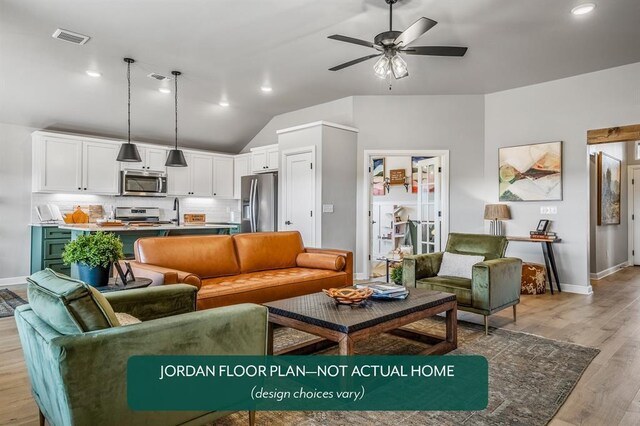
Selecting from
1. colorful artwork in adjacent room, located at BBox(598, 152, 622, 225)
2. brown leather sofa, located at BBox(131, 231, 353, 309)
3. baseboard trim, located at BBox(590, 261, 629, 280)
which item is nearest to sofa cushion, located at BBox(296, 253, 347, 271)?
brown leather sofa, located at BBox(131, 231, 353, 309)

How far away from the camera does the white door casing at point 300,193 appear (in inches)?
231

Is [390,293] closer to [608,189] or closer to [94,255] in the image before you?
[94,255]

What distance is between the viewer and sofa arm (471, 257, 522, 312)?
3303 mm

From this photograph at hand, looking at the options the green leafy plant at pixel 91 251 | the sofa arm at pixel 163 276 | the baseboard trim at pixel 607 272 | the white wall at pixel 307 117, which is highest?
the white wall at pixel 307 117

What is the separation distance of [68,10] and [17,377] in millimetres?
3053

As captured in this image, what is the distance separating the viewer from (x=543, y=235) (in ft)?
17.1

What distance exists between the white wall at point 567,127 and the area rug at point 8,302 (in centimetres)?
619

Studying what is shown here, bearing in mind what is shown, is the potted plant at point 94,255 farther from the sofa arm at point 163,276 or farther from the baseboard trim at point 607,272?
the baseboard trim at point 607,272

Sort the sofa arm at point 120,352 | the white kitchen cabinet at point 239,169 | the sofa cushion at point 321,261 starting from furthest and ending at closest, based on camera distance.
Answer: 1. the white kitchen cabinet at point 239,169
2. the sofa cushion at point 321,261
3. the sofa arm at point 120,352

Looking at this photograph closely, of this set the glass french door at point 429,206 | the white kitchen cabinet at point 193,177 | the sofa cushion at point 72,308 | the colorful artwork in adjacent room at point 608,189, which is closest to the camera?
the sofa cushion at point 72,308

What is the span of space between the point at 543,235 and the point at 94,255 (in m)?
5.17

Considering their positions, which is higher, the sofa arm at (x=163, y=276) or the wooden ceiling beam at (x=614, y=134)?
the wooden ceiling beam at (x=614, y=134)

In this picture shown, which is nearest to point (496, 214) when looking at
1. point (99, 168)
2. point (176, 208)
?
point (176, 208)

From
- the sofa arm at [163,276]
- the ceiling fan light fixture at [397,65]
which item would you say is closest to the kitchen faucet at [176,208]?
the sofa arm at [163,276]
